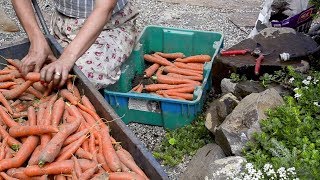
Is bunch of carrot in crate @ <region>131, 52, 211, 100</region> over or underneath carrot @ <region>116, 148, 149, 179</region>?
underneath

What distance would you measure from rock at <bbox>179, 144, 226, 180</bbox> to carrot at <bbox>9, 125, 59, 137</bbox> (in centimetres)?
118

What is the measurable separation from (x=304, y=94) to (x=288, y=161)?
72cm

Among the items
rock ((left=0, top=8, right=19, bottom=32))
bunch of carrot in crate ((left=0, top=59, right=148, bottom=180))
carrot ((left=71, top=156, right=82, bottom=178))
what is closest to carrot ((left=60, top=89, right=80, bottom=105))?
bunch of carrot in crate ((left=0, top=59, right=148, bottom=180))

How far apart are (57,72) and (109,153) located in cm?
71

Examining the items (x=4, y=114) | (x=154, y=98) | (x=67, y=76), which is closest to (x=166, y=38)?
(x=154, y=98)

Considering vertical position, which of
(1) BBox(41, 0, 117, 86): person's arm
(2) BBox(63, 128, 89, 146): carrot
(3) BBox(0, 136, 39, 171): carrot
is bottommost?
(3) BBox(0, 136, 39, 171): carrot

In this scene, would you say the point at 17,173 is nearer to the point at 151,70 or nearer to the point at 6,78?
the point at 6,78

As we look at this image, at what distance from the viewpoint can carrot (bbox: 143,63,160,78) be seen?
450 cm

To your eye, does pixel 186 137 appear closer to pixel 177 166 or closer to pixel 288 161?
pixel 177 166

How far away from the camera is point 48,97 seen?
3.17m

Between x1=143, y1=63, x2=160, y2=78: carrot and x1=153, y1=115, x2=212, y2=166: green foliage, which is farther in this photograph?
x1=143, y1=63, x2=160, y2=78: carrot

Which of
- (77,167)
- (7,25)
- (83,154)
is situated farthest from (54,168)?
(7,25)

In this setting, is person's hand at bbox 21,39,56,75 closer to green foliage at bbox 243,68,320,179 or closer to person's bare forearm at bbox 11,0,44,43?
person's bare forearm at bbox 11,0,44,43

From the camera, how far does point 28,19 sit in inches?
141
